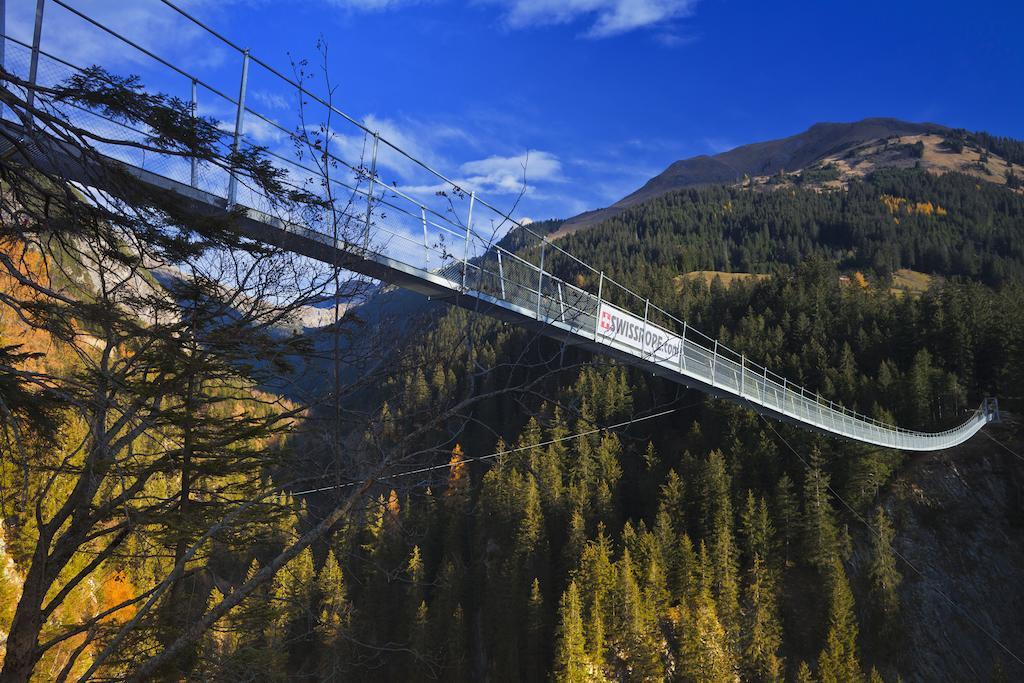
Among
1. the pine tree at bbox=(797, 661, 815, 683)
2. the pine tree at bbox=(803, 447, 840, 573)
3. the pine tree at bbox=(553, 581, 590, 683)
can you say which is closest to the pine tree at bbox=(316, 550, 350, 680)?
the pine tree at bbox=(553, 581, 590, 683)

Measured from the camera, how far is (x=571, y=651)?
25.6 m

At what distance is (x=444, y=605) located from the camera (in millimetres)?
34688

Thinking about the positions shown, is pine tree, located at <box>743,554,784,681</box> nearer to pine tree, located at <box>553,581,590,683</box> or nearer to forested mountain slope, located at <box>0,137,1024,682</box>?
forested mountain slope, located at <box>0,137,1024,682</box>

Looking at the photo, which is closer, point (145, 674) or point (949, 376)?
point (145, 674)

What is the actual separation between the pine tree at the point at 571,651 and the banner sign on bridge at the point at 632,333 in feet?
58.3

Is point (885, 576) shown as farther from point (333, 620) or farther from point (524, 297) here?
point (333, 620)

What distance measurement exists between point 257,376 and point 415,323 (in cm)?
115

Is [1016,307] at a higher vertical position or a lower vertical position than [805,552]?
higher

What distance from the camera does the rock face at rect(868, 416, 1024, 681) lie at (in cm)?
2655

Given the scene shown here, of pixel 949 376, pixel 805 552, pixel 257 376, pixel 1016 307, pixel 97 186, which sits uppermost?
pixel 1016 307

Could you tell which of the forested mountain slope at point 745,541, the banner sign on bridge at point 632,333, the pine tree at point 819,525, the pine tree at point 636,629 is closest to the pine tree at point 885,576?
the forested mountain slope at point 745,541

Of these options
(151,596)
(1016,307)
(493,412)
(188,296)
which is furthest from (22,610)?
(1016,307)

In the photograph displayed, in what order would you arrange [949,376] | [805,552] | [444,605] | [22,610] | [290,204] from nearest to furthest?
[22,610] → [290,204] → [805,552] → [444,605] → [949,376]

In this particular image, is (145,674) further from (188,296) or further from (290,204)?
(290,204)
